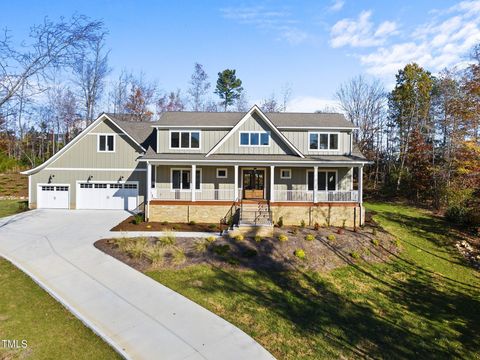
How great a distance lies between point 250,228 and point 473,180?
46.3 ft

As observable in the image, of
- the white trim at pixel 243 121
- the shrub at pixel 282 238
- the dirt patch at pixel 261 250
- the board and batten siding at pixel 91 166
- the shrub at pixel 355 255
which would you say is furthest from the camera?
the board and batten siding at pixel 91 166

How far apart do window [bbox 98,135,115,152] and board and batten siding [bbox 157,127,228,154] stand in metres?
3.57

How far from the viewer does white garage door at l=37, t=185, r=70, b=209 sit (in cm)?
2014

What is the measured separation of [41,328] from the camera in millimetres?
7102

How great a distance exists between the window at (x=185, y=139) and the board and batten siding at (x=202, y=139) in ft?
0.70

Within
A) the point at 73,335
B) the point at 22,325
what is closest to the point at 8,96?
the point at 22,325

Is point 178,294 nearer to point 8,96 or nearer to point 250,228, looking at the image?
point 250,228

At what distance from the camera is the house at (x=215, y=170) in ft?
55.8

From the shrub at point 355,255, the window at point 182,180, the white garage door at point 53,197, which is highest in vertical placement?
the window at point 182,180

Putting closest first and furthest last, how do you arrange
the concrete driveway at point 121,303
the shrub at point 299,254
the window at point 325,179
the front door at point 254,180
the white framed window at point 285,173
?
1. the concrete driveway at point 121,303
2. the shrub at point 299,254
3. the white framed window at point 285,173
4. the window at point 325,179
5. the front door at point 254,180

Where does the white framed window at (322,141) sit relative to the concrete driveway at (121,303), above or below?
above

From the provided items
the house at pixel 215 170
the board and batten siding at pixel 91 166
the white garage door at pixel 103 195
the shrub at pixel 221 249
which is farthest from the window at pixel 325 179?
the white garage door at pixel 103 195

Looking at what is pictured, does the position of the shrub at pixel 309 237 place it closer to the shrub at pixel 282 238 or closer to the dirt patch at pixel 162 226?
the shrub at pixel 282 238

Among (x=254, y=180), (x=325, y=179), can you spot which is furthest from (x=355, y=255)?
(x=254, y=180)
